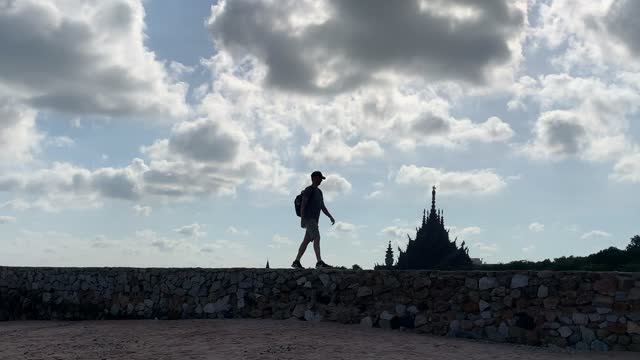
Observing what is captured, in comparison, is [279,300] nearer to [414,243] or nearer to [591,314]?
[591,314]

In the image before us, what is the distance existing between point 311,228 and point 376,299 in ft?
6.88

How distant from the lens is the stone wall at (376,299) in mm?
11891

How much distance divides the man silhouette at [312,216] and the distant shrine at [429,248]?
38816 millimetres

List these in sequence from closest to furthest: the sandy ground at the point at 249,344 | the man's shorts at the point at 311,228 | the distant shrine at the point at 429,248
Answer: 1. the sandy ground at the point at 249,344
2. the man's shorts at the point at 311,228
3. the distant shrine at the point at 429,248

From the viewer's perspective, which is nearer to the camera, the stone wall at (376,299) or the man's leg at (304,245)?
the stone wall at (376,299)

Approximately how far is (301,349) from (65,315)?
7953 millimetres

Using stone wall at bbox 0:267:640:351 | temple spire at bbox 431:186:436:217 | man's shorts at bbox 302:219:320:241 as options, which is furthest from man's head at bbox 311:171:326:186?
temple spire at bbox 431:186:436:217

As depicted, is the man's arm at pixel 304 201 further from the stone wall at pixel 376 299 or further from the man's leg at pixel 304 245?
the stone wall at pixel 376 299

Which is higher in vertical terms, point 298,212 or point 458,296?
point 298,212

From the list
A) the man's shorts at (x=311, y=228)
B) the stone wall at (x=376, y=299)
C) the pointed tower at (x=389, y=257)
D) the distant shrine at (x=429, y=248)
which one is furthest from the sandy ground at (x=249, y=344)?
the pointed tower at (x=389, y=257)

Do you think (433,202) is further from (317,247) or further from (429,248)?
(317,247)

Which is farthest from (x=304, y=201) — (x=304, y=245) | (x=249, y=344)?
(x=249, y=344)

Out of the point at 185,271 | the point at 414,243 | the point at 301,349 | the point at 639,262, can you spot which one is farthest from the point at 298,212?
the point at 414,243

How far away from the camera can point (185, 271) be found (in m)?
15.5
